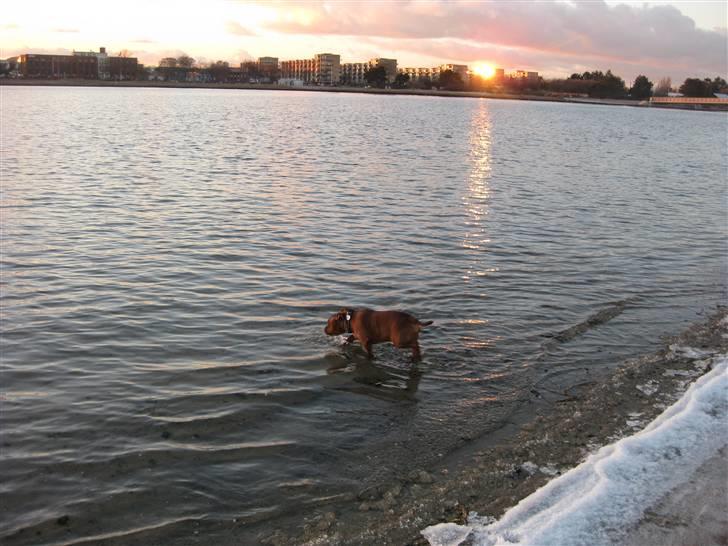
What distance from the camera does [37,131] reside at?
138ft

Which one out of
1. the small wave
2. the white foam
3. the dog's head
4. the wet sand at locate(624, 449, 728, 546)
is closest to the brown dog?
the dog's head

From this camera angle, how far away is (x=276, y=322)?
34.3ft

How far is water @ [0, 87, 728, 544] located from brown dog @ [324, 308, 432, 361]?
0.34 m

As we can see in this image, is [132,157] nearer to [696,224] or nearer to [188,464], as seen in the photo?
[696,224]

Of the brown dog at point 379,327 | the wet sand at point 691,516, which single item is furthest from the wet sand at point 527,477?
the brown dog at point 379,327

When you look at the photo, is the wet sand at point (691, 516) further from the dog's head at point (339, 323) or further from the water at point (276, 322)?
the dog's head at point (339, 323)

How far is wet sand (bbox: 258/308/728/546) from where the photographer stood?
521cm

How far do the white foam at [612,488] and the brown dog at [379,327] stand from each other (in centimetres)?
286

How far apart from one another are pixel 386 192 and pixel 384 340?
1512cm

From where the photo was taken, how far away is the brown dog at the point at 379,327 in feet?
27.9

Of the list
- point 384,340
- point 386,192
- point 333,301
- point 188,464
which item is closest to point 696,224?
point 386,192

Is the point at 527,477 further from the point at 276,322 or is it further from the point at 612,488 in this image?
the point at 276,322

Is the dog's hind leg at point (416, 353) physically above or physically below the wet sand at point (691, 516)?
below

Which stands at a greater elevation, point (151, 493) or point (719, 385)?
point (719, 385)
